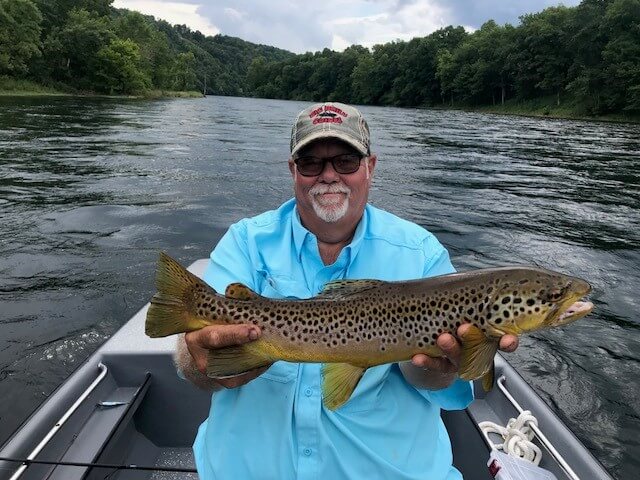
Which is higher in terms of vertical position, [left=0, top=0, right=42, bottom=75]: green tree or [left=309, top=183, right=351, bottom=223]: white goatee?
[left=0, top=0, right=42, bottom=75]: green tree

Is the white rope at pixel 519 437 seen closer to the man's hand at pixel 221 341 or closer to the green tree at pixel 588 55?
the man's hand at pixel 221 341

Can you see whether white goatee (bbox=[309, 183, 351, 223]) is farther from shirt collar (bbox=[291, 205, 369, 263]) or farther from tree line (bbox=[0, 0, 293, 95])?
tree line (bbox=[0, 0, 293, 95])

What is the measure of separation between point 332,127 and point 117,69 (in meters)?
83.1

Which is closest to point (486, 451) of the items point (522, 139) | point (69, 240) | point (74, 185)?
point (69, 240)

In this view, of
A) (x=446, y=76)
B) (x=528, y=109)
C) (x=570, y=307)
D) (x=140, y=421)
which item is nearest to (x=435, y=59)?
(x=446, y=76)

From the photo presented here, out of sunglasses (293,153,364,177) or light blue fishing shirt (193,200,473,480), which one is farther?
sunglasses (293,153,364,177)

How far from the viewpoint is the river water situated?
666 centimetres

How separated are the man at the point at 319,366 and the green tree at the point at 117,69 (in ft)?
270

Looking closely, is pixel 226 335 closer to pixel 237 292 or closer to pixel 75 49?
pixel 237 292

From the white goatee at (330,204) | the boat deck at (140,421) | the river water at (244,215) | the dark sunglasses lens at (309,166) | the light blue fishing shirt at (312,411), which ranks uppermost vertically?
the dark sunglasses lens at (309,166)

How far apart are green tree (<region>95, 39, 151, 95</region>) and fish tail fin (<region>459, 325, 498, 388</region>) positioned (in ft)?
273

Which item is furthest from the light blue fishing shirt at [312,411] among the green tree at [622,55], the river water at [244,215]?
the green tree at [622,55]

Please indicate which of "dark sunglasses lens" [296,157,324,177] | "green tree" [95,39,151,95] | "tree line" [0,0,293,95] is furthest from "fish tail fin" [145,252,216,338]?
"green tree" [95,39,151,95]

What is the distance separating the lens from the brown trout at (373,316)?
8.70 ft
